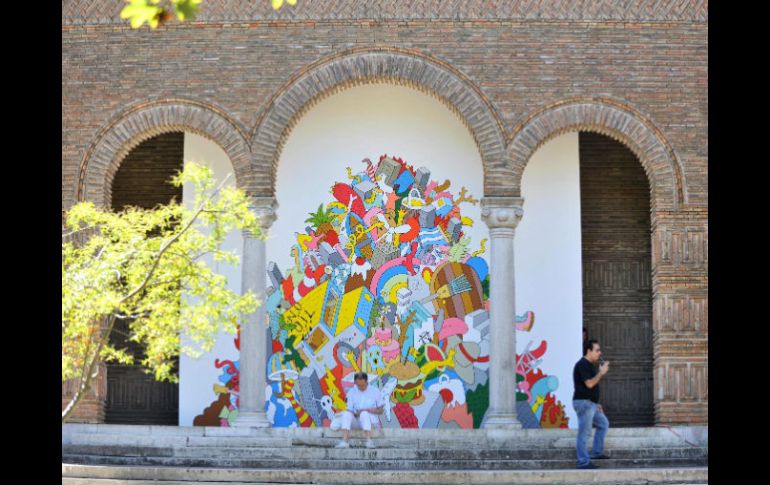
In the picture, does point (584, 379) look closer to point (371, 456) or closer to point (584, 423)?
point (584, 423)

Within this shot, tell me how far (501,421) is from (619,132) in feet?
12.3

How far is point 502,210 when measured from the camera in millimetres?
14578

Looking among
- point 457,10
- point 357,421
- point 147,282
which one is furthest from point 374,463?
point 457,10

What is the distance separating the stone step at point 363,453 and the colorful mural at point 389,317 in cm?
282

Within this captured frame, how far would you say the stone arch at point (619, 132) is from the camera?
48.2 feet

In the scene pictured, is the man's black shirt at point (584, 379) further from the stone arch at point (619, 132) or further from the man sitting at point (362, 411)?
the stone arch at point (619, 132)

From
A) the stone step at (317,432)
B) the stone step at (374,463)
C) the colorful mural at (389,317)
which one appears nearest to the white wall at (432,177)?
the colorful mural at (389,317)

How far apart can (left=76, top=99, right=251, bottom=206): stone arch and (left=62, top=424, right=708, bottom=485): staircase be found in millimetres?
2983

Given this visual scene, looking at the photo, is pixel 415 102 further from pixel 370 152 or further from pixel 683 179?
pixel 683 179

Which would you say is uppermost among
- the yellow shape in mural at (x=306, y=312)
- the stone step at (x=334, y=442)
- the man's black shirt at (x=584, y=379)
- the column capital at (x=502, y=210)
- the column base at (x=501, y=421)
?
the column capital at (x=502, y=210)

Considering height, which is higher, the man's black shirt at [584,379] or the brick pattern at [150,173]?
the brick pattern at [150,173]

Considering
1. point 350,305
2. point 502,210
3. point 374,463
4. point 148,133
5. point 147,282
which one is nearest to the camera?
point 147,282

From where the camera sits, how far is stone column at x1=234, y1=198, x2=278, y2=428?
14492 mm

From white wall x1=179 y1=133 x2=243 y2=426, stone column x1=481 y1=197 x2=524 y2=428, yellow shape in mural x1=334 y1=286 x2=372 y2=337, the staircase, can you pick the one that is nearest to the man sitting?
the staircase
